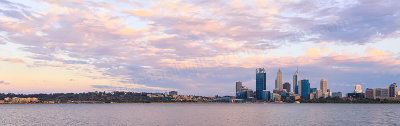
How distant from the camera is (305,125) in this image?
104m

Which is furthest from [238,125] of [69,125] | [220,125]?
[69,125]

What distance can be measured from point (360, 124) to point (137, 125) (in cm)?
6449

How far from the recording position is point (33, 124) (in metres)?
108

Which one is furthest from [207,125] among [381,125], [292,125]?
[381,125]

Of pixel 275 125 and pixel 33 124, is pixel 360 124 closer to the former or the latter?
pixel 275 125

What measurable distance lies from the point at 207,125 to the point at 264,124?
17229 millimetres

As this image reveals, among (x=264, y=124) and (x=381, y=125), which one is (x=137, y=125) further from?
(x=381, y=125)

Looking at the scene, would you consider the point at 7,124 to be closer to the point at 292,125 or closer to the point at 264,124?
the point at 264,124

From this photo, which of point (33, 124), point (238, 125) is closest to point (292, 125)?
point (238, 125)

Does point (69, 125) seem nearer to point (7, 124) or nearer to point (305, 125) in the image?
point (7, 124)

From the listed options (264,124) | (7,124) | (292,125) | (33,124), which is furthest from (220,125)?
(7,124)

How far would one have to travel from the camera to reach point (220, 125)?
10494cm

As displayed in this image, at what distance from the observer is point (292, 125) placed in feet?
343

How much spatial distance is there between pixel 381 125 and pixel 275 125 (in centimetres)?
3022
